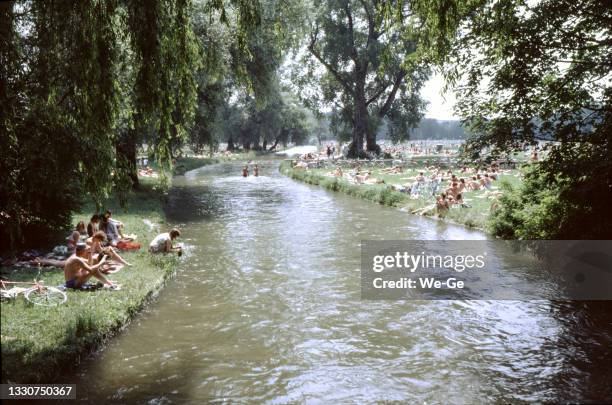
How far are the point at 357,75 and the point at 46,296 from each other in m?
→ 44.5

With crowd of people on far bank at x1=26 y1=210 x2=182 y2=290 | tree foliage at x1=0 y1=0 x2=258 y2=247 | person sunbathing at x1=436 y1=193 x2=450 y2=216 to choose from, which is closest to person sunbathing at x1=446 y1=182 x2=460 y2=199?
person sunbathing at x1=436 y1=193 x2=450 y2=216

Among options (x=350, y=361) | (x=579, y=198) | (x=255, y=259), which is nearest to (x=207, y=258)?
(x=255, y=259)

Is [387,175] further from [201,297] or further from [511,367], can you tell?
[511,367]

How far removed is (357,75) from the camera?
5009 centimetres

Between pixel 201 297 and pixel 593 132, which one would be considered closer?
pixel 593 132

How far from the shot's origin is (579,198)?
35.0 feet

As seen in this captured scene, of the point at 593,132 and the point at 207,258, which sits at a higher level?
the point at 593,132

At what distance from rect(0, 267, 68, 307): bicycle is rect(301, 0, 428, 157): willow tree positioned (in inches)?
1519

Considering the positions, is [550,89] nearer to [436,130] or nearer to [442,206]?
[442,206]

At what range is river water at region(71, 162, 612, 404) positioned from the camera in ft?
22.5

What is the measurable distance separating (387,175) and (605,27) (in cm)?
2793

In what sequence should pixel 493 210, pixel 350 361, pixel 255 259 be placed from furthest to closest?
pixel 493 210
pixel 255 259
pixel 350 361

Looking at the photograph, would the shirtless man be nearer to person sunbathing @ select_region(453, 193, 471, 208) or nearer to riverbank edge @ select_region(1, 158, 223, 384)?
riverbank edge @ select_region(1, 158, 223, 384)

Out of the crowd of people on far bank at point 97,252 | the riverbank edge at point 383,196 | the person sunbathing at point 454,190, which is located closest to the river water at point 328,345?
the crowd of people on far bank at point 97,252
